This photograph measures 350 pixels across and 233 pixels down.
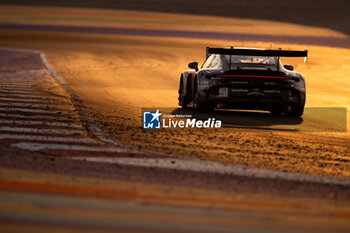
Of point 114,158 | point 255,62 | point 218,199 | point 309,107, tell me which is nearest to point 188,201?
point 218,199

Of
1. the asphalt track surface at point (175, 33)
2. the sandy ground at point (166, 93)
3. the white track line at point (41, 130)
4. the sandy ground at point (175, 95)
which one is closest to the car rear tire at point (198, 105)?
the sandy ground at point (175, 95)

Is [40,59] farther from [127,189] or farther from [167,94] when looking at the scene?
[127,189]

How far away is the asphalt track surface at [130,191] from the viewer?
19.6 feet

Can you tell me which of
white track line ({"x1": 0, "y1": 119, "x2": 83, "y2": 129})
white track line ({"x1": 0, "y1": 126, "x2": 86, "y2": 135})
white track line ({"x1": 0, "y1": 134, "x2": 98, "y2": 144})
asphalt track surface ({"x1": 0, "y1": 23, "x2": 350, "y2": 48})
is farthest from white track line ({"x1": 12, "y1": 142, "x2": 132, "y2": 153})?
asphalt track surface ({"x1": 0, "y1": 23, "x2": 350, "y2": 48})

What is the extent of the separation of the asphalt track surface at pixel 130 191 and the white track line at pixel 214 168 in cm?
1

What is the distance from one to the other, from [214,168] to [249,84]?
589 cm

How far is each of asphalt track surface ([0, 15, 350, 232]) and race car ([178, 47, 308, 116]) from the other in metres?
3.31

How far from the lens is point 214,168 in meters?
9.06

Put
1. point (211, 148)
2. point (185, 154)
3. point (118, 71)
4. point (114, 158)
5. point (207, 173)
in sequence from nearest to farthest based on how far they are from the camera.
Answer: point (207, 173) → point (114, 158) → point (185, 154) → point (211, 148) → point (118, 71)

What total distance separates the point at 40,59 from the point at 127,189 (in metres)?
21.1

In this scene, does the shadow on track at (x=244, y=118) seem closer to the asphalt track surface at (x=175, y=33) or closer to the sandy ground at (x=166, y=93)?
the sandy ground at (x=166, y=93)

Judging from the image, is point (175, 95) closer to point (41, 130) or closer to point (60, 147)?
point (41, 130)

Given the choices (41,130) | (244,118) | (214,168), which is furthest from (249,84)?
(214,168)

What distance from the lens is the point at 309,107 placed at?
708 inches
